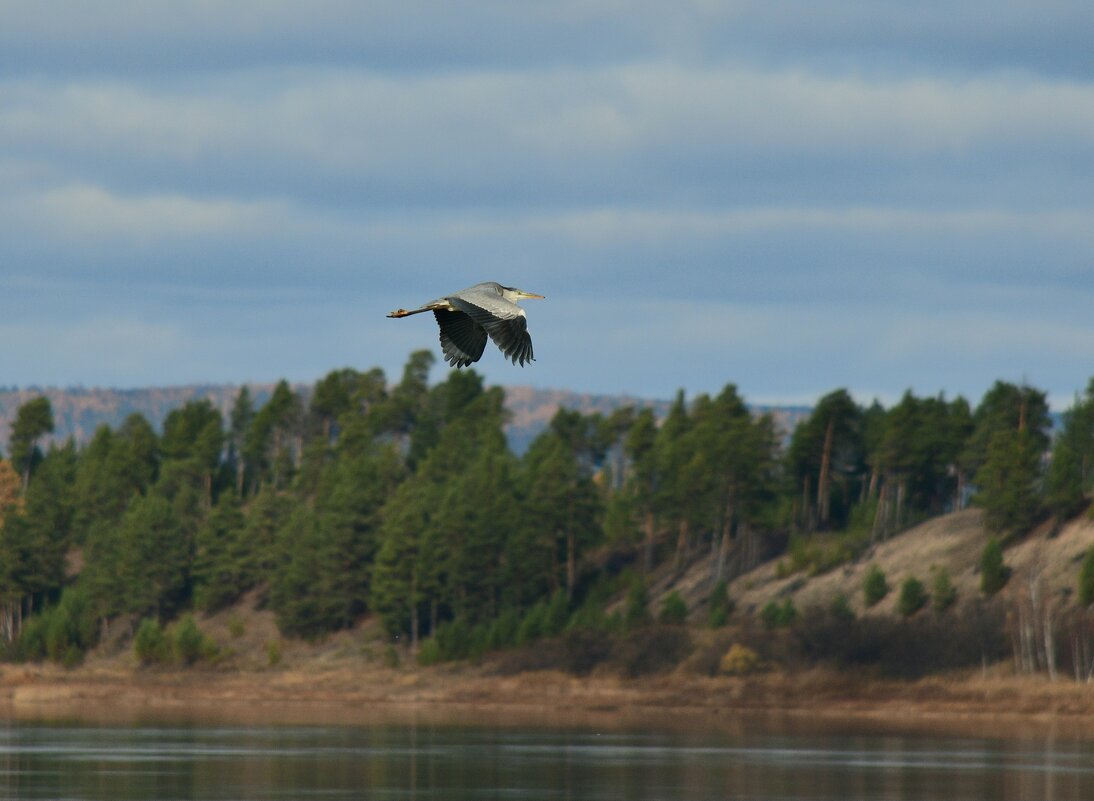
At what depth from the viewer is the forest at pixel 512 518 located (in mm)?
141750

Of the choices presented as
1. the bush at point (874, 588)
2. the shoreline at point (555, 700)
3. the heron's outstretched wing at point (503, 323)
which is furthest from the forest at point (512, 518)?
the heron's outstretched wing at point (503, 323)

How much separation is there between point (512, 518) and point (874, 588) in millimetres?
28952

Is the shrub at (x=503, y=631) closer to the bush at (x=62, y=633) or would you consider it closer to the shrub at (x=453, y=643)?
the shrub at (x=453, y=643)

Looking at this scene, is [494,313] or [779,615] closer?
[494,313]

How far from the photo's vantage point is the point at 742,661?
5039 inches

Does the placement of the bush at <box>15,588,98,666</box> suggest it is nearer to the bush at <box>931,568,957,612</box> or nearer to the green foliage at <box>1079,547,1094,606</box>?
the bush at <box>931,568,957,612</box>

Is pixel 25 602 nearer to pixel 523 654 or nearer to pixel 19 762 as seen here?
pixel 523 654

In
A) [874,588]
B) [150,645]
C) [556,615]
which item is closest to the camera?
[874,588]

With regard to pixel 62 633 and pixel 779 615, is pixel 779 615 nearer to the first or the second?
pixel 779 615

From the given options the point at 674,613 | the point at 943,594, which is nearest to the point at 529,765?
the point at 943,594

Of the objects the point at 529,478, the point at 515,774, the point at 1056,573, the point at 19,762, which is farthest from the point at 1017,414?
the point at 19,762

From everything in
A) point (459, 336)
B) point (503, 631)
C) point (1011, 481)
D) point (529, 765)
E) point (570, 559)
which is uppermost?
point (1011, 481)

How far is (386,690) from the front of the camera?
460ft

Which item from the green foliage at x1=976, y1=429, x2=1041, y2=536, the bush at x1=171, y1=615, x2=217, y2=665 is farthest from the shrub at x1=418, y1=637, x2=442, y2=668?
the green foliage at x1=976, y1=429, x2=1041, y2=536
